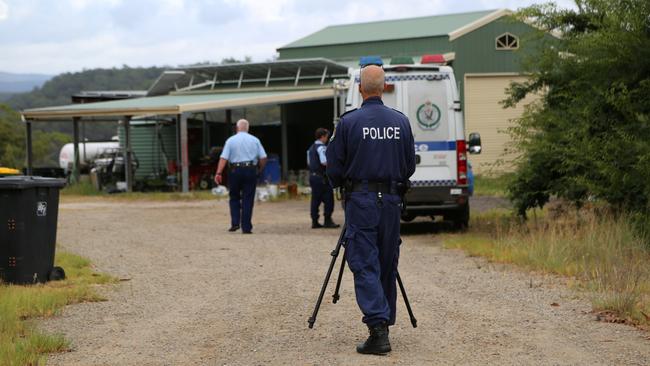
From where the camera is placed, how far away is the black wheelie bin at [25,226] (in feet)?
34.9

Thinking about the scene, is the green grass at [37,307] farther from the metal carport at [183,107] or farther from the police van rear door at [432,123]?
the metal carport at [183,107]

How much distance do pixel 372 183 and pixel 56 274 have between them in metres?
5.03

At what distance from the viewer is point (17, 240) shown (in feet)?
35.1

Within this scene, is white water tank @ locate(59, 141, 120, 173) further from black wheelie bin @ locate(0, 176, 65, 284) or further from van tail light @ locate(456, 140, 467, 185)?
black wheelie bin @ locate(0, 176, 65, 284)

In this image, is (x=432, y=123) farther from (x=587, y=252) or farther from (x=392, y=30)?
(x=392, y=30)

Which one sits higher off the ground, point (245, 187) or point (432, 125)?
point (432, 125)

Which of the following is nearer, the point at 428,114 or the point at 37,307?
the point at 37,307

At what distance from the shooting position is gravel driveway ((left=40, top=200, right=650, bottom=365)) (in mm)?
7453

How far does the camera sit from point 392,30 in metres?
44.1

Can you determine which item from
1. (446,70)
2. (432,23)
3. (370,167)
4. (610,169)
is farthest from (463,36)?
(370,167)

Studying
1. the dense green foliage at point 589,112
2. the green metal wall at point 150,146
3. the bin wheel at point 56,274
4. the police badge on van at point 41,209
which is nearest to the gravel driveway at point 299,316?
the bin wheel at point 56,274

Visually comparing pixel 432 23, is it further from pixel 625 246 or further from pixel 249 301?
pixel 249 301

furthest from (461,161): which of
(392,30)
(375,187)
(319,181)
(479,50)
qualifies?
(392,30)

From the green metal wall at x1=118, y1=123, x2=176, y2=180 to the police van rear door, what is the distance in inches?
918
